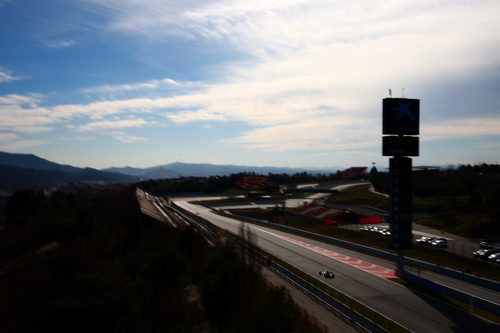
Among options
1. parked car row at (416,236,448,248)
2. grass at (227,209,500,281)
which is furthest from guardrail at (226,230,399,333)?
parked car row at (416,236,448,248)

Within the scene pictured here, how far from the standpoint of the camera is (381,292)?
97.6 feet

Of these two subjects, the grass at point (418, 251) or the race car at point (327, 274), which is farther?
the race car at point (327, 274)

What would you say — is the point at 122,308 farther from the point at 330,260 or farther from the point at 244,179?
the point at 244,179

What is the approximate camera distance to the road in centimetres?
2272

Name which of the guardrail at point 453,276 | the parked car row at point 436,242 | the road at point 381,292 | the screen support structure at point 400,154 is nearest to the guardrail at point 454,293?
the guardrail at point 453,276

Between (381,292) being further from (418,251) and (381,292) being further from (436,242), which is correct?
(436,242)

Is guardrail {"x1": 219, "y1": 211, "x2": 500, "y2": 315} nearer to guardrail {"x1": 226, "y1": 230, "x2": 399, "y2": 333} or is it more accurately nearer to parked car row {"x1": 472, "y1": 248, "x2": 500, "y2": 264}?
parked car row {"x1": 472, "y1": 248, "x2": 500, "y2": 264}

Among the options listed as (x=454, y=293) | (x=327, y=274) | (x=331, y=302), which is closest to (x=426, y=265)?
(x=454, y=293)

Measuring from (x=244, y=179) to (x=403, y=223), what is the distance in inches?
4688

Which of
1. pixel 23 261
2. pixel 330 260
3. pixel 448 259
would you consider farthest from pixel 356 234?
pixel 23 261

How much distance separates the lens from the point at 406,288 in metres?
31.0

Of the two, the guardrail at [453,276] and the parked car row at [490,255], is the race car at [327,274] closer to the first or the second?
the guardrail at [453,276]

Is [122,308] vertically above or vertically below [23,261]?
above

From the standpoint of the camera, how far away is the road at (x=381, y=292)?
894 inches
